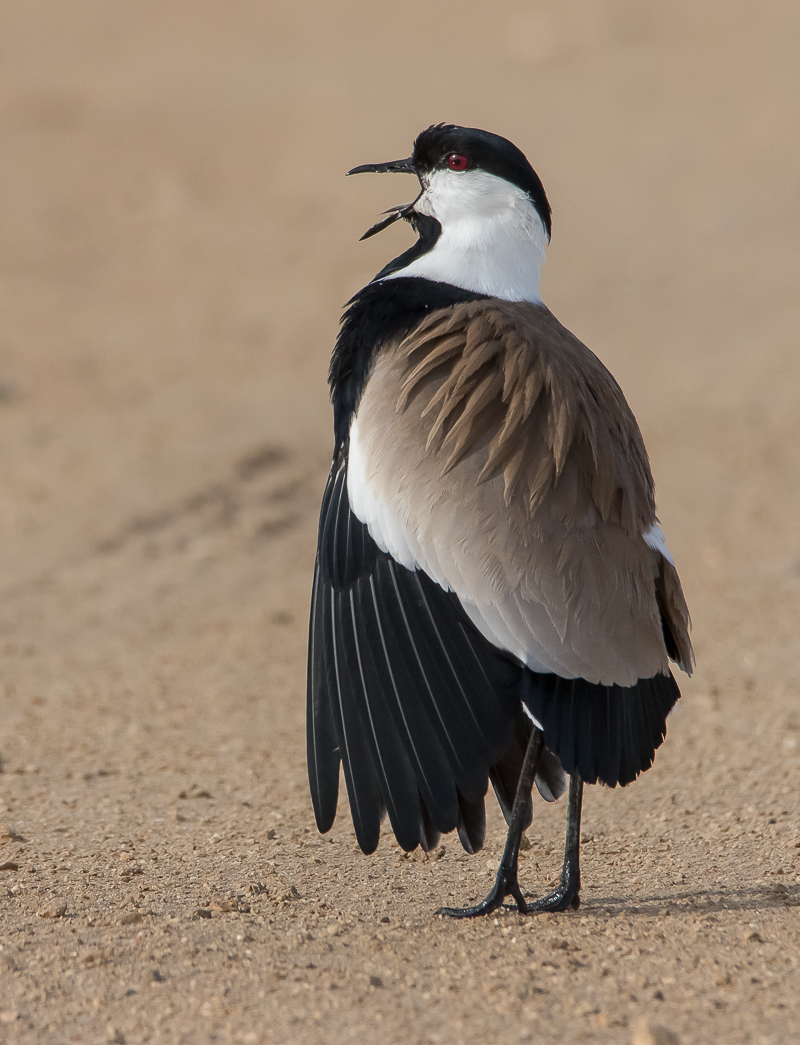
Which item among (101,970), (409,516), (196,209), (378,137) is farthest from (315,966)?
(378,137)

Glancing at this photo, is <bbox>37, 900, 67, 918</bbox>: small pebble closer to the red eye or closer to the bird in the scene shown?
the bird

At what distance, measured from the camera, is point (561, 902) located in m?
3.25

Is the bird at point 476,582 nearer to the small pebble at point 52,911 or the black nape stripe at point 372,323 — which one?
the black nape stripe at point 372,323

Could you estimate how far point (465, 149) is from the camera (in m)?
3.63

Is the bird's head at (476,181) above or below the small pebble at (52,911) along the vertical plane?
above

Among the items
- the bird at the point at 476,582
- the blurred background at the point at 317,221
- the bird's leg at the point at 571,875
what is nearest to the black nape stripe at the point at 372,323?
the bird at the point at 476,582

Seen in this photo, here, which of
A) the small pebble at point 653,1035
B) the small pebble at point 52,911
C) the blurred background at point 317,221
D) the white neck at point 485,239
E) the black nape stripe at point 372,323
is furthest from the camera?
the blurred background at point 317,221

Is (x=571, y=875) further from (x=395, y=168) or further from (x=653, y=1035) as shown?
(x=395, y=168)

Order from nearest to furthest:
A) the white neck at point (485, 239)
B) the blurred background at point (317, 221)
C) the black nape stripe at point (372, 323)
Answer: the black nape stripe at point (372, 323) → the white neck at point (485, 239) → the blurred background at point (317, 221)

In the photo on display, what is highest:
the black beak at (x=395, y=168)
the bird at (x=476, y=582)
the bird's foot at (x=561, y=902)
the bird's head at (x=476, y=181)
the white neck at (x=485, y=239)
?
the black beak at (x=395, y=168)

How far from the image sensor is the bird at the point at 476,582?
2979 millimetres

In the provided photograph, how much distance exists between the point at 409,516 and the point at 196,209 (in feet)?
38.0

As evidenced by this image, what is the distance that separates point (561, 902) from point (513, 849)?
0.22 meters

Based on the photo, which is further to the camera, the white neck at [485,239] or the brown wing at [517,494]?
the white neck at [485,239]
